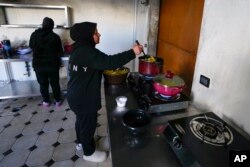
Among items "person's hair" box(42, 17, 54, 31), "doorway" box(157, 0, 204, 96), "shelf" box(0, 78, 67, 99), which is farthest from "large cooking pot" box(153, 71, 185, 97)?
"shelf" box(0, 78, 67, 99)

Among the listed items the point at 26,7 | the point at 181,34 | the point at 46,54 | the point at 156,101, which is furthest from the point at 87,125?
the point at 26,7

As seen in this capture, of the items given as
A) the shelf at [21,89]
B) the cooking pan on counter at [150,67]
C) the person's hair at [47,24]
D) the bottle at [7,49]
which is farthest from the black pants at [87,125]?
the bottle at [7,49]

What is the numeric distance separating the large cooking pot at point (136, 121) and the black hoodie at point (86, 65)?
1.10 feet

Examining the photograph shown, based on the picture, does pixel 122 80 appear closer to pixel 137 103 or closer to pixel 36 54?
pixel 137 103

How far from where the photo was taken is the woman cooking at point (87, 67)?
3.79 ft

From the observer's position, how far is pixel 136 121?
1015 mm

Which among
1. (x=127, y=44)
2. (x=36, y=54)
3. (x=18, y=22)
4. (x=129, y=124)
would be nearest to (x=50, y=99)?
(x=36, y=54)

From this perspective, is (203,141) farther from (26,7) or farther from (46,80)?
(26,7)

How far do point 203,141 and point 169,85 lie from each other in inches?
17.4

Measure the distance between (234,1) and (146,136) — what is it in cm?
84

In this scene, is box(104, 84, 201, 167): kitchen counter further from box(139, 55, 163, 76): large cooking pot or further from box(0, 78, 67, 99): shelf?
box(0, 78, 67, 99): shelf

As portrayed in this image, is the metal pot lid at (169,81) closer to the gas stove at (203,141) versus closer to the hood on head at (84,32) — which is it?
the gas stove at (203,141)

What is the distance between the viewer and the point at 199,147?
28.2 inches

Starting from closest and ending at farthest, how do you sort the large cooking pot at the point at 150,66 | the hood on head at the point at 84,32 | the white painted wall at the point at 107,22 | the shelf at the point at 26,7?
the hood on head at the point at 84,32 < the large cooking pot at the point at 150,66 < the shelf at the point at 26,7 < the white painted wall at the point at 107,22
